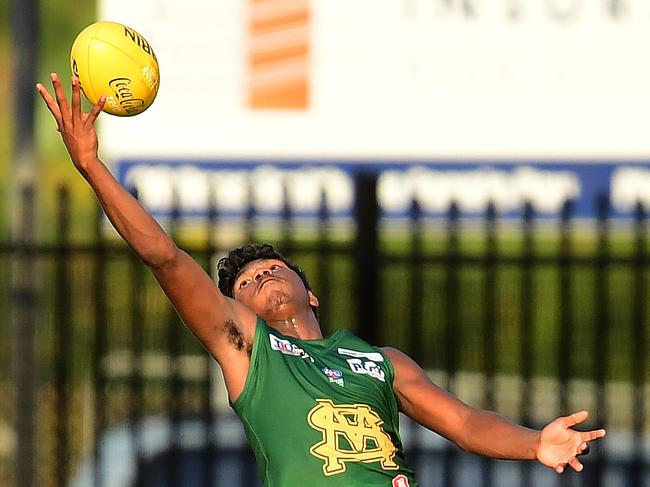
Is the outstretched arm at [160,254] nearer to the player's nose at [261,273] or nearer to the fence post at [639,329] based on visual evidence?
the player's nose at [261,273]

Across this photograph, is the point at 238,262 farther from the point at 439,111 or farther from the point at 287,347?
Result: the point at 439,111

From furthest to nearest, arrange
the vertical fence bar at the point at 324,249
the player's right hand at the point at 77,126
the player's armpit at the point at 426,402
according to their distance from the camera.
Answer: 1. the vertical fence bar at the point at 324,249
2. the player's armpit at the point at 426,402
3. the player's right hand at the point at 77,126

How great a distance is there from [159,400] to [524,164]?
6829 millimetres

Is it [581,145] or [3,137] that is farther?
[3,137]

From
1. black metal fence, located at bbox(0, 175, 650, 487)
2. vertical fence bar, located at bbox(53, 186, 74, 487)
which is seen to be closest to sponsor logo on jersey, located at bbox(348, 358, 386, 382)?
black metal fence, located at bbox(0, 175, 650, 487)

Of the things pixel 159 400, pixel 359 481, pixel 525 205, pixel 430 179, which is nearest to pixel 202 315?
pixel 359 481

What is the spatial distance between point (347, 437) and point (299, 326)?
570mm

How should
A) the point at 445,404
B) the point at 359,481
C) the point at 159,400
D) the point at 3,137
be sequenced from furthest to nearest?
1. the point at 3,137
2. the point at 159,400
3. the point at 445,404
4. the point at 359,481

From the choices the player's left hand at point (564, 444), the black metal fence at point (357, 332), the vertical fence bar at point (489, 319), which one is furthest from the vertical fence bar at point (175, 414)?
the player's left hand at point (564, 444)

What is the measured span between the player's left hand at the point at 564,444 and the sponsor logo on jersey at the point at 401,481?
45 centimetres

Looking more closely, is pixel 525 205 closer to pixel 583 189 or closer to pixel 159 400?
pixel 583 189

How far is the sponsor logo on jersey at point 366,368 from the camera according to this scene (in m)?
5.04

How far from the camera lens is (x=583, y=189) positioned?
32.4 ft

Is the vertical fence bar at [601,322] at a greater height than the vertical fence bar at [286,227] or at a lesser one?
lesser
